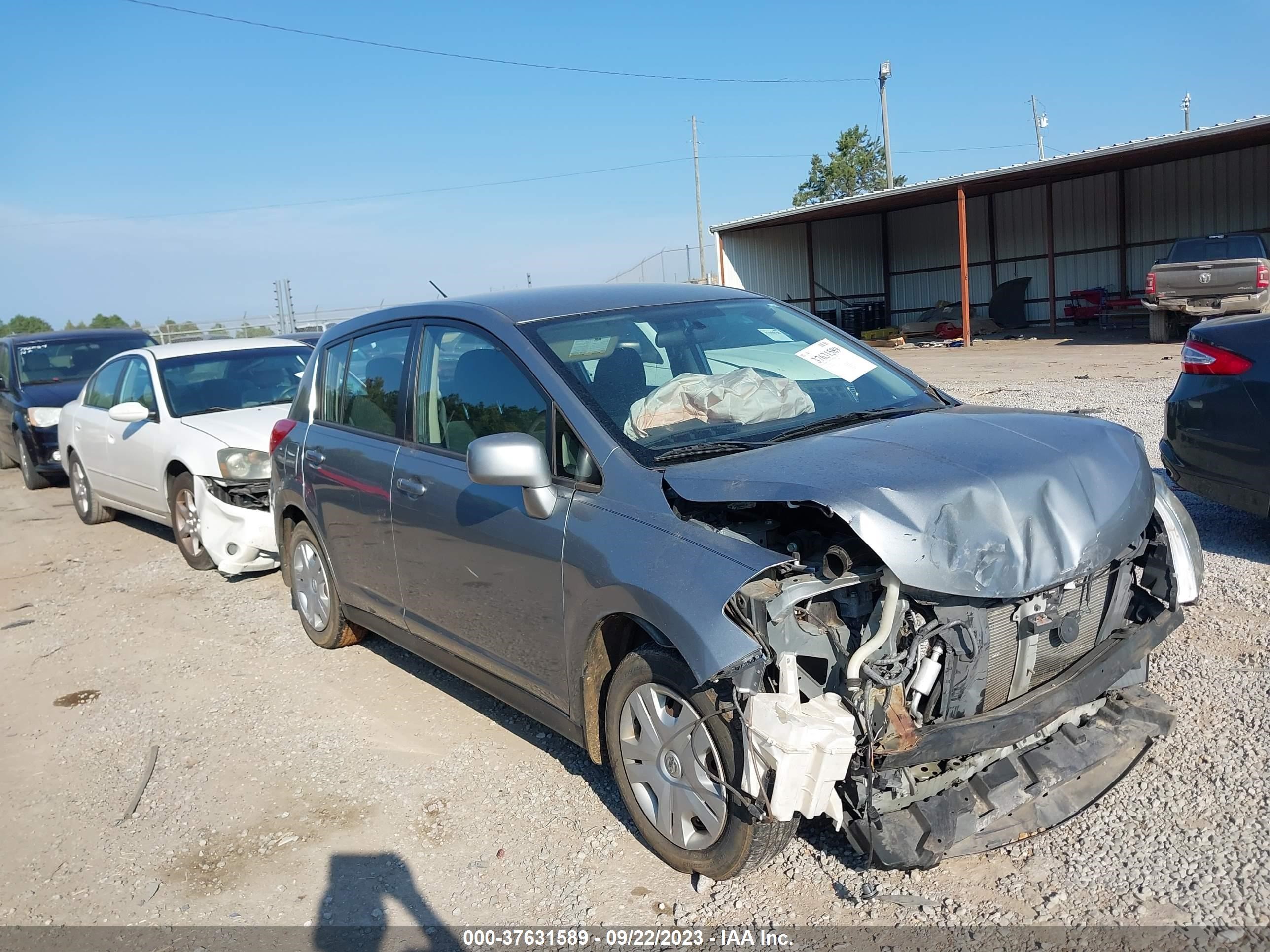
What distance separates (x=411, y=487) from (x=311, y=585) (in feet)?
5.81

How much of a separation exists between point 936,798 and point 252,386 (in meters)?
7.28

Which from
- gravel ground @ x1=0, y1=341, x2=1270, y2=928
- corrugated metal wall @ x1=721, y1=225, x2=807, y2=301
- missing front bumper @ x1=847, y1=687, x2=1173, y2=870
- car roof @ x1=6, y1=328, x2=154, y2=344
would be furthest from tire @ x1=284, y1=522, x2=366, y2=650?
→ corrugated metal wall @ x1=721, y1=225, x2=807, y2=301

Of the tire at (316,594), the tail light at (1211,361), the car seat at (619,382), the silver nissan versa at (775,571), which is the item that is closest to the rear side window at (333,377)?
the tire at (316,594)

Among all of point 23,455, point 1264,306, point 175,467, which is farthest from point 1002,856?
point 1264,306

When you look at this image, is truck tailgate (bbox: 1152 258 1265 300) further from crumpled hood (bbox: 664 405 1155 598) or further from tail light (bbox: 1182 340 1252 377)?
crumpled hood (bbox: 664 405 1155 598)

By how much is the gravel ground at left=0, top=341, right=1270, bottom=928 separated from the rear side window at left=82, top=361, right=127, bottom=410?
12.0 ft

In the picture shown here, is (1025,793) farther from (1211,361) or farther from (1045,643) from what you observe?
(1211,361)

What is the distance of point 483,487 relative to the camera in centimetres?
404

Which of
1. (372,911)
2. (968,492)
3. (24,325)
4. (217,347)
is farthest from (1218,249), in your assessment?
(24,325)

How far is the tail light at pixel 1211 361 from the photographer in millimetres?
5566

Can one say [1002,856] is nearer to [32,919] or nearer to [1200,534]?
[32,919]

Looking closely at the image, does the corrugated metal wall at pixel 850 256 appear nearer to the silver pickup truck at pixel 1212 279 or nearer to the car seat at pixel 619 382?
the silver pickup truck at pixel 1212 279

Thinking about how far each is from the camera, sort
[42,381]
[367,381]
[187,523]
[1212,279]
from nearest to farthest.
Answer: [367,381]
[187,523]
[42,381]
[1212,279]

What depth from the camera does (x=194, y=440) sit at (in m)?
7.82
